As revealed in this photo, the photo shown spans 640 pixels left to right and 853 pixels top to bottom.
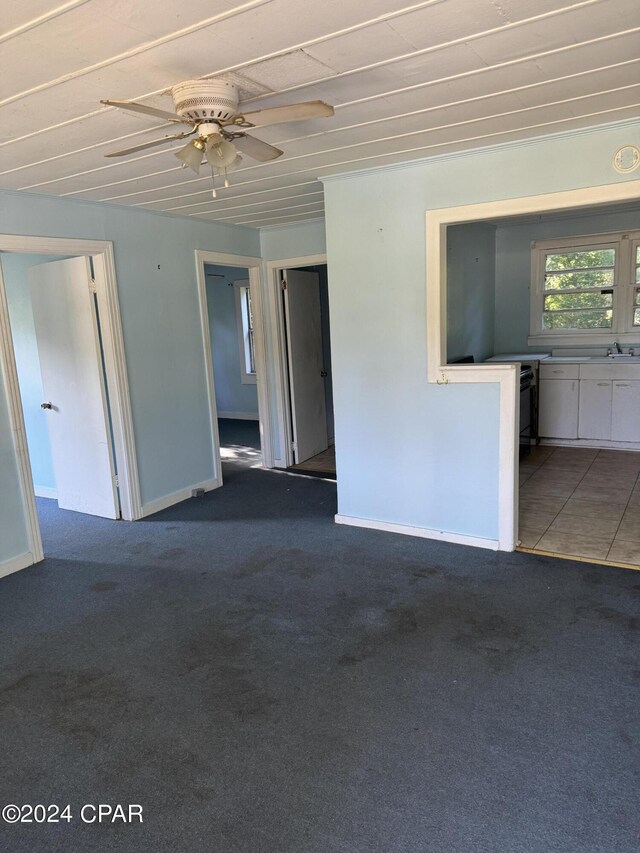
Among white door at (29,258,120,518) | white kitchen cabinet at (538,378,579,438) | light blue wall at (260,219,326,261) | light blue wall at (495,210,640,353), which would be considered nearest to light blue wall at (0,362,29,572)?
white door at (29,258,120,518)

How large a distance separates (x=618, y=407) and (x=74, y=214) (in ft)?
17.1

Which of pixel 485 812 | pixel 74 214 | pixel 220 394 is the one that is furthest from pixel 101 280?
pixel 220 394

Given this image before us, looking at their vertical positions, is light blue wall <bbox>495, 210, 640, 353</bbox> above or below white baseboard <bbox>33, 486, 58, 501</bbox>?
above

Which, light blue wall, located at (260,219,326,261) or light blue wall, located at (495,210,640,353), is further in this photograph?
light blue wall, located at (495,210,640,353)

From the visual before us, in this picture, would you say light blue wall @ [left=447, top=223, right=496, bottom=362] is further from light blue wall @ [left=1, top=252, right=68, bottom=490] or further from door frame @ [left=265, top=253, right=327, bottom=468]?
light blue wall @ [left=1, top=252, right=68, bottom=490]

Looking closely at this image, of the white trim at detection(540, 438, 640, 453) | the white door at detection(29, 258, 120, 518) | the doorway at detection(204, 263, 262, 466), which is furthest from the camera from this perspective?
the doorway at detection(204, 263, 262, 466)

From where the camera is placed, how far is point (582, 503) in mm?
4434

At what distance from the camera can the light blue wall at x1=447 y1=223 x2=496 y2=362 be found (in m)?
5.70

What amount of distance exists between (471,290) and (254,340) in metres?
2.40

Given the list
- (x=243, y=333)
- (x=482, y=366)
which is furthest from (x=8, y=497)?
(x=243, y=333)

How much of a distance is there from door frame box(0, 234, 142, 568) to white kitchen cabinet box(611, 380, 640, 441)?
465 centimetres

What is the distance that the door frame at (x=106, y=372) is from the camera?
12.1ft

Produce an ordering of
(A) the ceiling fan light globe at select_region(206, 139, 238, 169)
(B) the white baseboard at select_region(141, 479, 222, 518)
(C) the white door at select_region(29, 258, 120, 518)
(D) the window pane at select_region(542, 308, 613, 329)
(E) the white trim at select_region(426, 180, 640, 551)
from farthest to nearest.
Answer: (D) the window pane at select_region(542, 308, 613, 329)
(B) the white baseboard at select_region(141, 479, 222, 518)
(C) the white door at select_region(29, 258, 120, 518)
(E) the white trim at select_region(426, 180, 640, 551)
(A) the ceiling fan light globe at select_region(206, 139, 238, 169)

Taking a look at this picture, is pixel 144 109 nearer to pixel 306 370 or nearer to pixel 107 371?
pixel 107 371
